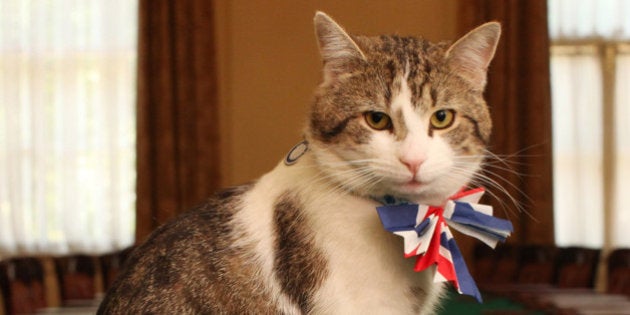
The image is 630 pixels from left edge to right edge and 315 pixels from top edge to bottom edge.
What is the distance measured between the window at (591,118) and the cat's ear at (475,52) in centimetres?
295

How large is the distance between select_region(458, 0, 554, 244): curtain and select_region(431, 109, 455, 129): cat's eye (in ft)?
9.08

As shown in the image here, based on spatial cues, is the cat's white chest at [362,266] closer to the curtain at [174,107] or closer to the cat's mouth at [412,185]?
the cat's mouth at [412,185]

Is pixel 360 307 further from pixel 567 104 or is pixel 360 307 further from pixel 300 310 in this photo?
pixel 567 104

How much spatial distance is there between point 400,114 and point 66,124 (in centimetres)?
330

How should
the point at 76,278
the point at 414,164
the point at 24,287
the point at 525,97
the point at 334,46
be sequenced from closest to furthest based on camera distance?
the point at 414,164 < the point at 334,46 < the point at 24,287 < the point at 76,278 < the point at 525,97

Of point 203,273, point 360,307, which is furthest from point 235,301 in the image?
point 360,307

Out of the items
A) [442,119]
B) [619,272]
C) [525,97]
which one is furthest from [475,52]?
[525,97]

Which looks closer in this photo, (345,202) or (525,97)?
(345,202)

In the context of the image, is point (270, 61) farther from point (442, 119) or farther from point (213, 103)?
point (442, 119)

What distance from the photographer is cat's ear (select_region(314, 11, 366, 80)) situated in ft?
3.25

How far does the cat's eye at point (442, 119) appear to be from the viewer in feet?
3.19

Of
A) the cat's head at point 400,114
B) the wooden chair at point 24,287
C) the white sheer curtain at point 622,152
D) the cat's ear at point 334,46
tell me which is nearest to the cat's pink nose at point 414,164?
the cat's head at point 400,114

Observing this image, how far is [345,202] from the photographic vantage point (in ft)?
3.22

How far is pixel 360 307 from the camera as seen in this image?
92cm
